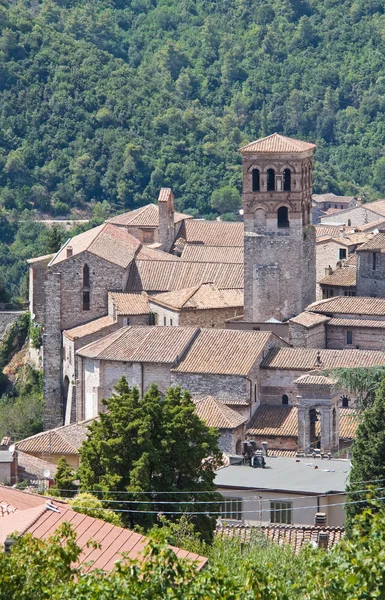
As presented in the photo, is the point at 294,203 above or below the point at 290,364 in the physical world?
above

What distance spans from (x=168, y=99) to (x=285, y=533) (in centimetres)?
8638

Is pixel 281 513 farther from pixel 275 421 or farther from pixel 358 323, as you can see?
pixel 358 323

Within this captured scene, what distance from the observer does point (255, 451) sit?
5984 cm

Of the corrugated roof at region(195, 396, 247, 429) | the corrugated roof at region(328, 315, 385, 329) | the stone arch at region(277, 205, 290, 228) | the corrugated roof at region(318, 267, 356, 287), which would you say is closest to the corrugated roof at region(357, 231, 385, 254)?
the corrugated roof at region(318, 267, 356, 287)

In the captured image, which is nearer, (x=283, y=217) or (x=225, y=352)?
(x=225, y=352)

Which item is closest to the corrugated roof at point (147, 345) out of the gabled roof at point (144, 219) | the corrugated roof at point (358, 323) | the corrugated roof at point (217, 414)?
the corrugated roof at point (217, 414)

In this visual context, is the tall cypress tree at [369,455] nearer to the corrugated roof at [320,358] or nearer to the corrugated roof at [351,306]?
the corrugated roof at [320,358]

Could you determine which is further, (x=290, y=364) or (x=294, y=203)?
(x=294, y=203)

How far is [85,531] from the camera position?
39469 mm

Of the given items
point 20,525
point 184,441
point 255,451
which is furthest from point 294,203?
point 20,525

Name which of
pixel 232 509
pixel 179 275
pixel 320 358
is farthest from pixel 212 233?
pixel 232 509

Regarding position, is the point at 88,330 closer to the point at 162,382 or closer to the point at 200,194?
the point at 162,382

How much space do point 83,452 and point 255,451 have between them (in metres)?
11.5

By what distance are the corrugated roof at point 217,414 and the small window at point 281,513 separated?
9.49 m
